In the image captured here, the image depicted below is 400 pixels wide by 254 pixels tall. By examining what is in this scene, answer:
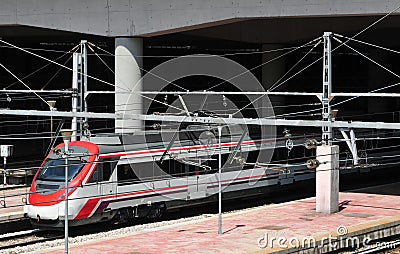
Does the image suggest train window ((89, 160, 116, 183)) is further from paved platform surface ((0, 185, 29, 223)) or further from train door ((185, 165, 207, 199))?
train door ((185, 165, 207, 199))

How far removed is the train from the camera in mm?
20719

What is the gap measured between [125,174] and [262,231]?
447 cm

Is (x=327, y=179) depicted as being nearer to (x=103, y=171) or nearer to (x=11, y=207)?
(x=103, y=171)

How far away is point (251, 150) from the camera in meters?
25.8

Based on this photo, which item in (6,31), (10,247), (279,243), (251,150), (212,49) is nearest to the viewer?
(279,243)

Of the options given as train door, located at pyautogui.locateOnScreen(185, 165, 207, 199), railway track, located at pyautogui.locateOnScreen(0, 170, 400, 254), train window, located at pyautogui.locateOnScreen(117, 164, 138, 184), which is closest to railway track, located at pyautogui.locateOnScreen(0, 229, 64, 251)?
railway track, located at pyautogui.locateOnScreen(0, 170, 400, 254)

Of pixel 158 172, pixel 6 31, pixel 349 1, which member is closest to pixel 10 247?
pixel 158 172

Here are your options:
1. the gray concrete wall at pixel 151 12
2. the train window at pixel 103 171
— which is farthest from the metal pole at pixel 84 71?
the gray concrete wall at pixel 151 12

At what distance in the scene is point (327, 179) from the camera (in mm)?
22172

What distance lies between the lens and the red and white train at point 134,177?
20719 mm

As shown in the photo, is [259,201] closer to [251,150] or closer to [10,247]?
[251,150]

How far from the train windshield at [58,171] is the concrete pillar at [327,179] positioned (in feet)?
22.1

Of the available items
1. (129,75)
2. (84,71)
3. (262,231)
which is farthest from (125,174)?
(262,231)

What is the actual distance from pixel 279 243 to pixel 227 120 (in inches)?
122
